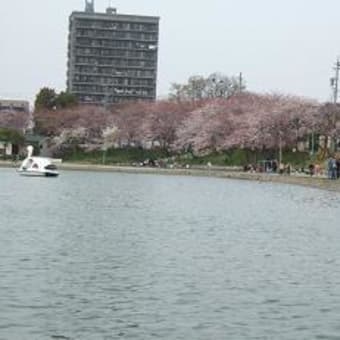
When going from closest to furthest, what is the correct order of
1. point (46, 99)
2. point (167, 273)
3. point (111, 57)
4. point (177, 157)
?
point (167, 273) → point (177, 157) → point (46, 99) → point (111, 57)

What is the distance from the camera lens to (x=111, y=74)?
133 metres

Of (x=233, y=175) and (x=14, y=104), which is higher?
(x=14, y=104)

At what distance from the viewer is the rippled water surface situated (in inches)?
450

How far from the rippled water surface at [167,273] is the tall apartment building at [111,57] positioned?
341ft

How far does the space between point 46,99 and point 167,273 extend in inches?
3688

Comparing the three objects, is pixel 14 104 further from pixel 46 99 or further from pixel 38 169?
pixel 38 169

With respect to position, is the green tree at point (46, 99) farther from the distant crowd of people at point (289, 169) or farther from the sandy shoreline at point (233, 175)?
the distant crowd of people at point (289, 169)

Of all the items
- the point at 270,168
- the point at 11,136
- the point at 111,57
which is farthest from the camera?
the point at 111,57

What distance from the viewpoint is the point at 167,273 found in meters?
15.6

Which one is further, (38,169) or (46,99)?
(46,99)

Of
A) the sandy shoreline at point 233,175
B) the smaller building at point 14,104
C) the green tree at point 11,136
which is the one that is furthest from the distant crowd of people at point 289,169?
the smaller building at point 14,104

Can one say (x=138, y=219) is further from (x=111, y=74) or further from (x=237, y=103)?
(x=111, y=74)

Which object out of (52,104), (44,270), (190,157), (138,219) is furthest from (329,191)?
(52,104)

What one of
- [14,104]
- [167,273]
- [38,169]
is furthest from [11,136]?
[167,273]
